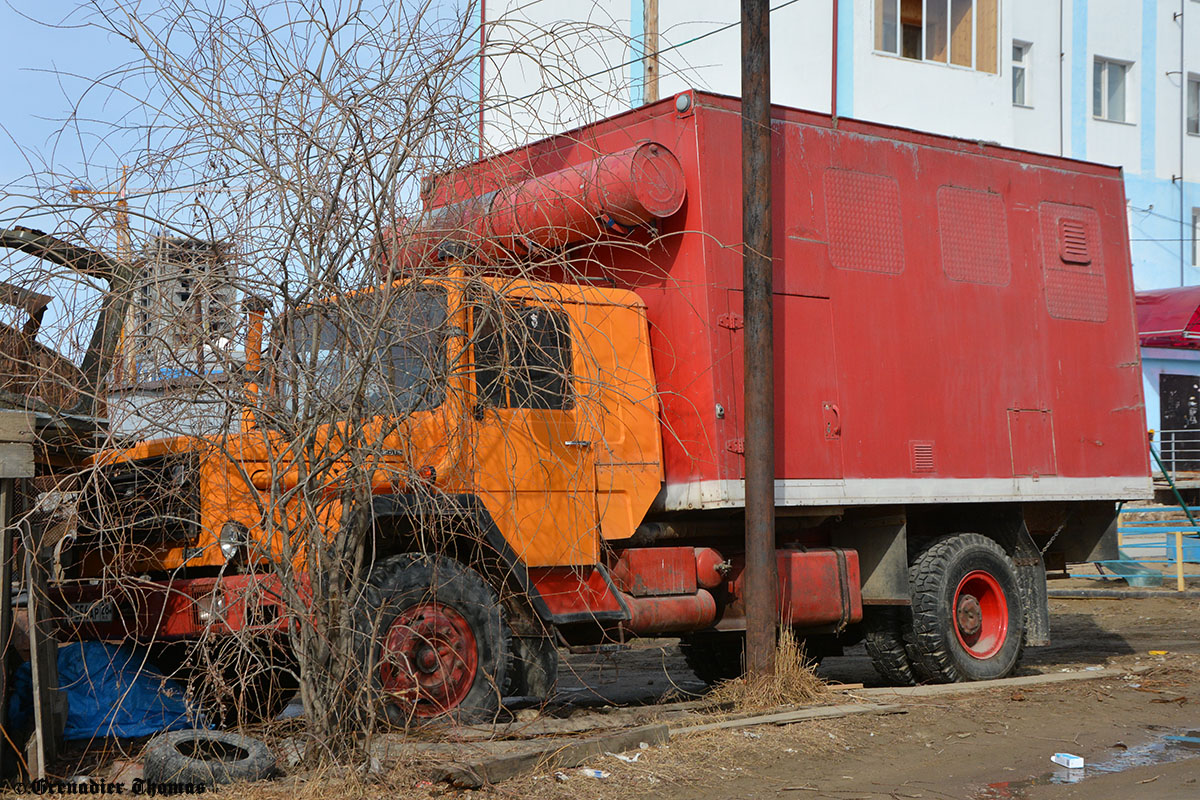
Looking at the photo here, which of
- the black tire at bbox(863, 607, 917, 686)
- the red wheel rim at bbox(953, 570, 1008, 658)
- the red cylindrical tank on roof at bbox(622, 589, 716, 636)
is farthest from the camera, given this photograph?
the red wheel rim at bbox(953, 570, 1008, 658)

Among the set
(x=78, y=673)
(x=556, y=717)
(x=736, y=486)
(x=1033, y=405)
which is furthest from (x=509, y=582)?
(x=1033, y=405)

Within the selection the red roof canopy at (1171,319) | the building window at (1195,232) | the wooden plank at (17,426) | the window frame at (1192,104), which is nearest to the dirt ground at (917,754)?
the wooden plank at (17,426)

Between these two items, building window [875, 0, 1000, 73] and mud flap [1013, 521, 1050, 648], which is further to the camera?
building window [875, 0, 1000, 73]

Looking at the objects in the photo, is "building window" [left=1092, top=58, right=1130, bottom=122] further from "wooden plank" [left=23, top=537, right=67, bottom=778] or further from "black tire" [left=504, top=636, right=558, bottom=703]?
"wooden plank" [left=23, top=537, right=67, bottom=778]

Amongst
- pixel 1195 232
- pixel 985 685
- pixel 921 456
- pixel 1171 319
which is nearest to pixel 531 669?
pixel 921 456

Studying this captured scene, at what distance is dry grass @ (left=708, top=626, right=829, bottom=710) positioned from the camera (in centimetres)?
827

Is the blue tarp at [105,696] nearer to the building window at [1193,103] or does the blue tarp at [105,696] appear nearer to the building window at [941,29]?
the building window at [941,29]

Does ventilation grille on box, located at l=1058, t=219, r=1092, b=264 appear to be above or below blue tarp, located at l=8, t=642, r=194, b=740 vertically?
above

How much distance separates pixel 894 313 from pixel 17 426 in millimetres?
6063

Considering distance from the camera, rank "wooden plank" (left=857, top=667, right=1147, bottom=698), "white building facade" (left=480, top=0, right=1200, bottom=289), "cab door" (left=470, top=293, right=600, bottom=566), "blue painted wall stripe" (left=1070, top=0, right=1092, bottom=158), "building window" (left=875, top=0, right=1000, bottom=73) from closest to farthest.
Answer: "cab door" (left=470, top=293, right=600, bottom=566) < "wooden plank" (left=857, top=667, right=1147, bottom=698) < "white building facade" (left=480, top=0, right=1200, bottom=289) < "building window" (left=875, top=0, right=1000, bottom=73) < "blue painted wall stripe" (left=1070, top=0, right=1092, bottom=158)

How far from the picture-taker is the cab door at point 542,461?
736 cm

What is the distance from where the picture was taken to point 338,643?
593 centimetres

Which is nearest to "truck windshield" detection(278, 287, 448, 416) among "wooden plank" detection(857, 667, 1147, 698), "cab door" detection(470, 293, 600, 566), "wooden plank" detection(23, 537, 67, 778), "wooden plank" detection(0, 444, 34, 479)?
"cab door" detection(470, 293, 600, 566)

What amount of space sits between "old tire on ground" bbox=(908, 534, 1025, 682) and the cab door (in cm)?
303
